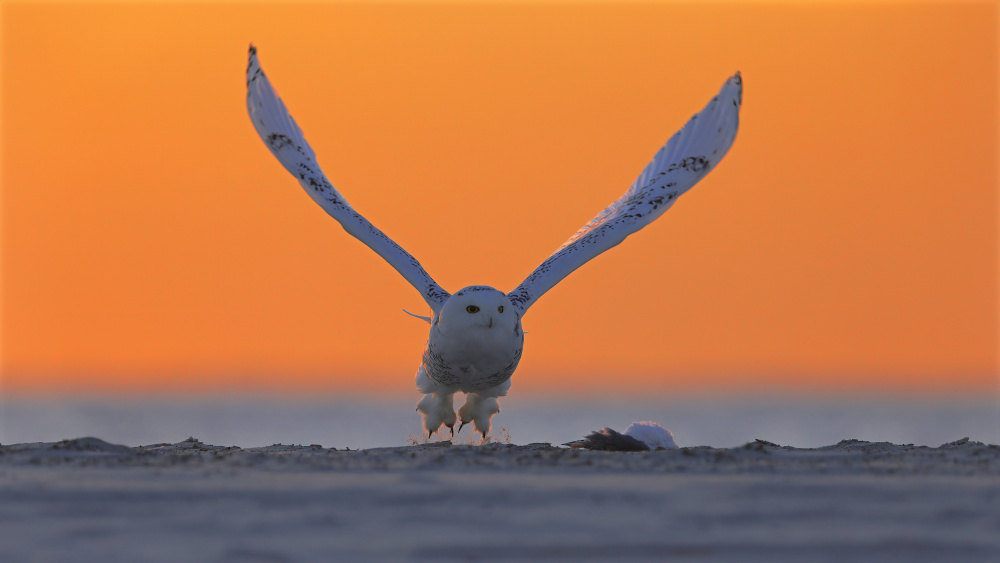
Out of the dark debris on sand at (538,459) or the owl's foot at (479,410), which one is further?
the owl's foot at (479,410)

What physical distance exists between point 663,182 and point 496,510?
31.1 feet

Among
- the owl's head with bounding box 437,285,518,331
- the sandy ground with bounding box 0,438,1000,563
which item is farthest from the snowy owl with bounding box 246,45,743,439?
the sandy ground with bounding box 0,438,1000,563

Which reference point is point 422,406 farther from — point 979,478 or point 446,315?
point 979,478

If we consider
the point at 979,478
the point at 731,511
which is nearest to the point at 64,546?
the point at 731,511

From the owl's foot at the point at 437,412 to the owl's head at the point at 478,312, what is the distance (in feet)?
5.66

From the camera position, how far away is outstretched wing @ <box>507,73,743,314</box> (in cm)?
1349

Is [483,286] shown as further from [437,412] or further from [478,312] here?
[437,412]

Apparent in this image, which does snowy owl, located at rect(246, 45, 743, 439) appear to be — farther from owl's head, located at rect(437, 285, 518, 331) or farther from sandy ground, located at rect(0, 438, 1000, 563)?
sandy ground, located at rect(0, 438, 1000, 563)

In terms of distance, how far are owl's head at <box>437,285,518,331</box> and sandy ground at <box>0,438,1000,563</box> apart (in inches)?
123

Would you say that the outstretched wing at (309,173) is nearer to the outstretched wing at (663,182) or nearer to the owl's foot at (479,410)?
the owl's foot at (479,410)

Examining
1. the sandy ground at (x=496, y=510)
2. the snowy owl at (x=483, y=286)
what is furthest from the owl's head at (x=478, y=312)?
the sandy ground at (x=496, y=510)

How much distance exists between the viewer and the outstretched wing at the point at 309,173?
13.2 metres

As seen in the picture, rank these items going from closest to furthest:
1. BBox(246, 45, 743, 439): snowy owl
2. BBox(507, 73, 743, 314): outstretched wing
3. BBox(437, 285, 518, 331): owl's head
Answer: BBox(437, 285, 518, 331): owl's head < BBox(246, 45, 743, 439): snowy owl < BBox(507, 73, 743, 314): outstretched wing

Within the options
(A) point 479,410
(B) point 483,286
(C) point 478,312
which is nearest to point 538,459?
(C) point 478,312
